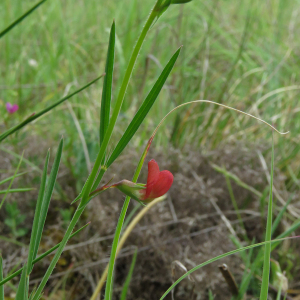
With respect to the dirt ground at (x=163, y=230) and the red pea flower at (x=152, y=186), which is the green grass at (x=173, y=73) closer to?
the dirt ground at (x=163, y=230)

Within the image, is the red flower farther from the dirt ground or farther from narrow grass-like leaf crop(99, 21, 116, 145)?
the dirt ground

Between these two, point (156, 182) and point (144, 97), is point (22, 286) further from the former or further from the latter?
point (144, 97)

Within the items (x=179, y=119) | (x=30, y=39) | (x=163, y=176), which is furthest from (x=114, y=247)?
(x=30, y=39)

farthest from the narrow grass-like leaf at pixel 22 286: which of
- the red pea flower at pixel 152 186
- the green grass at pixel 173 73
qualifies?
the green grass at pixel 173 73

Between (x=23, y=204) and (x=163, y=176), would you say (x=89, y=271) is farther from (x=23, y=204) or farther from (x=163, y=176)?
(x=163, y=176)

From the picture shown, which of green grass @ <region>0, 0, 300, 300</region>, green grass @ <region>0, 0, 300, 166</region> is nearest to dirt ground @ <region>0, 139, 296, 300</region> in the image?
green grass @ <region>0, 0, 300, 300</region>
